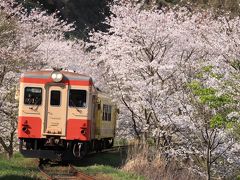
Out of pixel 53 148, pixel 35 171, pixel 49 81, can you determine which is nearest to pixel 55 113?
pixel 49 81

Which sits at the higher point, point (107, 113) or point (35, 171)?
point (107, 113)

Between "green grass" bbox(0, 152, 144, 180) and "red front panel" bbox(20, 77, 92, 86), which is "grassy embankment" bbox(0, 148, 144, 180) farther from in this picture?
"red front panel" bbox(20, 77, 92, 86)

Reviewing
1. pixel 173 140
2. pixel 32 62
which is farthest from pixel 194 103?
pixel 32 62

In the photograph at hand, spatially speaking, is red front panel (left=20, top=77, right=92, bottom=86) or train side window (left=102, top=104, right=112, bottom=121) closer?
red front panel (left=20, top=77, right=92, bottom=86)

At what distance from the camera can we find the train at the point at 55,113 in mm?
14750

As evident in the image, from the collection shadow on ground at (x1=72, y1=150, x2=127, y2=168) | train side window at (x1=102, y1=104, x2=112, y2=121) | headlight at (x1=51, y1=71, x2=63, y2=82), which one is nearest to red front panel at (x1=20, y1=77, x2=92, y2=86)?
headlight at (x1=51, y1=71, x2=63, y2=82)

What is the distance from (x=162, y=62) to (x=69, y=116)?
5866mm

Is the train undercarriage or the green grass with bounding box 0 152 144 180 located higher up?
the train undercarriage

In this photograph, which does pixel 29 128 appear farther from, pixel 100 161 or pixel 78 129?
A: pixel 100 161

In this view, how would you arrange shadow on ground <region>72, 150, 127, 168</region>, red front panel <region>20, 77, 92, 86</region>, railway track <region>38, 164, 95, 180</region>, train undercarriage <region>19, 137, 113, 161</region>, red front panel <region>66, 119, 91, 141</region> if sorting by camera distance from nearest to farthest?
railway track <region>38, 164, 95, 180</region>
train undercarriage <region>19, 137, 113, 161</region>
red front panel <region>66, 119, 91, 141</region>
red front panel <region>20, 77, 92, 86</region>
shadow on ground <region>72, 150, 127, 168</region>

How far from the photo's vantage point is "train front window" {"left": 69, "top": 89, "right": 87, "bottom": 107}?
14.9m

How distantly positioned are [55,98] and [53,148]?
1567 millimetres

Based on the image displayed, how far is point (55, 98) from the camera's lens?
15.0 m

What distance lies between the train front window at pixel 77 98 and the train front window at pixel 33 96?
92 centimetres
